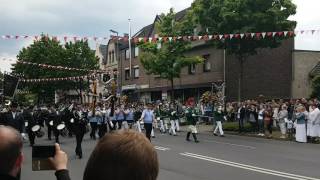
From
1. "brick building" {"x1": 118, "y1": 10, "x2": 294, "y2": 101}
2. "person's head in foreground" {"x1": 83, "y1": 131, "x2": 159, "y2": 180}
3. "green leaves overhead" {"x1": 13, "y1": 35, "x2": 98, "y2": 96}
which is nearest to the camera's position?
"person's head in foreground" {"x1": 83, "y1": 131, "x2": 159, "y2": 180}

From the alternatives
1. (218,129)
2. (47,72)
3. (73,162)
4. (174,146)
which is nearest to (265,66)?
(218,129)

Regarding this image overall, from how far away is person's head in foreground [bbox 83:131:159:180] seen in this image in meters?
2.47

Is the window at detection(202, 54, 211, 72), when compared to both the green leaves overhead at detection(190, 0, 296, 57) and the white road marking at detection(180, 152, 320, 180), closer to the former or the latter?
the green leaves overhead at detection(190, 0, 296, 57)

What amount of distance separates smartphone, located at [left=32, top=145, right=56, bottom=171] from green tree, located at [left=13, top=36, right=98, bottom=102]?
5204cm

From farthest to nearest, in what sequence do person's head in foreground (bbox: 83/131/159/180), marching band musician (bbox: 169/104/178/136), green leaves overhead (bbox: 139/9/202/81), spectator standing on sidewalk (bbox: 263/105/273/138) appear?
green leaves overhead (bbox: 139/9/202/81)
marching band musician (bbox: 169/104/178/136)
spectator standing on sidewalk (bbox: 263/105/273/138)
person's head in foreground (bbox: 83/131/159/180)

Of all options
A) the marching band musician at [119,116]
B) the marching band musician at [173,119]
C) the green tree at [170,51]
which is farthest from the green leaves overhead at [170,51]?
the marching band musician at [119,116]

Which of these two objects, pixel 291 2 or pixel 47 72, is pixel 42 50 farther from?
pixel 291 2

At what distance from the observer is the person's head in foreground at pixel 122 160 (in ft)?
8.12

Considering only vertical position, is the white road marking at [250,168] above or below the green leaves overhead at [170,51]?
below

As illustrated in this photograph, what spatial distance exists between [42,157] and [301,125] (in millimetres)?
21551

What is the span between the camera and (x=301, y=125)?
77.4 ft

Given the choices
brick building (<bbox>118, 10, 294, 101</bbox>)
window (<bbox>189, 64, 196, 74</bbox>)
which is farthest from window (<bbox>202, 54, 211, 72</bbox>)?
window (<bbox>189, 64, 196, 74</bbox>)

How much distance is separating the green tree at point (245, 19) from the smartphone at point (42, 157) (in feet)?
91.6

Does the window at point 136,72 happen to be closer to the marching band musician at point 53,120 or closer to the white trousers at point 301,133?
the marching band musician at point 53,120
